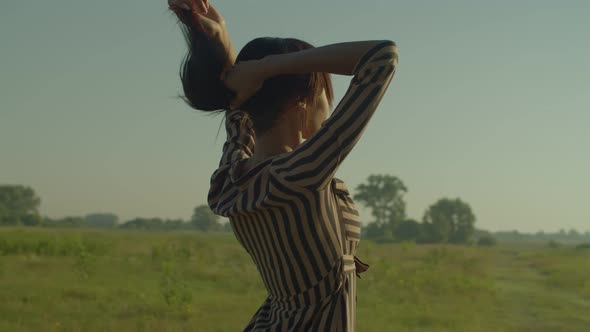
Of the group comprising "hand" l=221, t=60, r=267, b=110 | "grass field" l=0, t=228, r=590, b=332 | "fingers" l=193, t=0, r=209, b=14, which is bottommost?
"grass field" l=0, t=228, r=590, b=332

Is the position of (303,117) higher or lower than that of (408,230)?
lower

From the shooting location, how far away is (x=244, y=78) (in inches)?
41.2

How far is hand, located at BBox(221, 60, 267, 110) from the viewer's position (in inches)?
40.4

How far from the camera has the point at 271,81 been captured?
104cm

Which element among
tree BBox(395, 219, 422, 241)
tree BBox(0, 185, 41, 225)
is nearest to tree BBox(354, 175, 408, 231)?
tree BBox(395, 219, 422, 241)

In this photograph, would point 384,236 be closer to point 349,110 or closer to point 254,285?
point 254,285

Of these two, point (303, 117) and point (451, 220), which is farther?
point (451, 220)

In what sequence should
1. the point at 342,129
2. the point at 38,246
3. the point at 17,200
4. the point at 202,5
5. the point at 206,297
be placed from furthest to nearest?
the point at 17,200, the point at 38,246, the point at 206,297, the point at 202,5, the point at 342,129

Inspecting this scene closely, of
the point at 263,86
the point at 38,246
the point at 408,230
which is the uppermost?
the point at 408,230

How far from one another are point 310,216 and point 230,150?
0.37 metres

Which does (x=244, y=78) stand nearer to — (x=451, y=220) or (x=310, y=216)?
(x=310, y=216)

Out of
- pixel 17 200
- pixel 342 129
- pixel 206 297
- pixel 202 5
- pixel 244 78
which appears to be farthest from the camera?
pixel 17 200

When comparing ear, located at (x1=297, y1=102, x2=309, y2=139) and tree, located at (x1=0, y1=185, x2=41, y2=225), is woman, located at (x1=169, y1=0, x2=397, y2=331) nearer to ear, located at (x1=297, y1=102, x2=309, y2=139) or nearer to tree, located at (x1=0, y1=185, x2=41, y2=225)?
ear, located at (x1=297, y1=102, x2=309, y2=139)

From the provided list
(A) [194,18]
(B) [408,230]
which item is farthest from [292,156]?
(B) [408,230]
